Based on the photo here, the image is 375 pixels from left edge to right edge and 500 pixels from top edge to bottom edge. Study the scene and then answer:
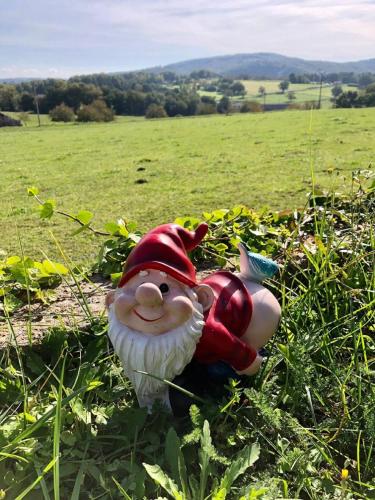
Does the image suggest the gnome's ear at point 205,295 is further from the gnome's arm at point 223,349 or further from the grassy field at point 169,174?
the grassy field at point 169,174

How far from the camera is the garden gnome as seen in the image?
1432 mm

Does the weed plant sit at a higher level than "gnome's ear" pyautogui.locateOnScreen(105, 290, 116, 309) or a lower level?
lower

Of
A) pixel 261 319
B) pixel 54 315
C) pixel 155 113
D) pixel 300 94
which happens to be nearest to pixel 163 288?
pixel 261 319

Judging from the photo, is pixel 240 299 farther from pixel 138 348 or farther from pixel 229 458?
pixel 229 458

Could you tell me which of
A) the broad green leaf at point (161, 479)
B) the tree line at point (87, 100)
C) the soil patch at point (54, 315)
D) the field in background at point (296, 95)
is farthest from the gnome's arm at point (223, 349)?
the field in background at point (296, 95)

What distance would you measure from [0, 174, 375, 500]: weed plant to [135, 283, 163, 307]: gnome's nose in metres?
0.28

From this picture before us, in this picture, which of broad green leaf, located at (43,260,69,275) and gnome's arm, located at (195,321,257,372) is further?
broad green leaf, located at (43,260,69,275)

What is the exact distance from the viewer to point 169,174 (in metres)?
7.24

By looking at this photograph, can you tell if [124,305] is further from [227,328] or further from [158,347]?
[227,328]

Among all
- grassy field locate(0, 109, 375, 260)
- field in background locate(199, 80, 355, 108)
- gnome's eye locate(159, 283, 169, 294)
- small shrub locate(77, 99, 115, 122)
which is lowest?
field in background locate(199, 80, 355, 108)

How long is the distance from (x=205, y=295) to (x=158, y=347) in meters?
0.21

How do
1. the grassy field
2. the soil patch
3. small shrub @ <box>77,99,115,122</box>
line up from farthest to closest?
small shrub @ <box>77,99,115,122</box>
the grassy field
the soil patch

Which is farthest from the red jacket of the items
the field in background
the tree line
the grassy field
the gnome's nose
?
the field in background

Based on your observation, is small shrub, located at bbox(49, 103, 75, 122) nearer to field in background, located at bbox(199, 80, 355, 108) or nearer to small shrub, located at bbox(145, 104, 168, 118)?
small shrub, located at bbox(145, 104, 168, 118)
